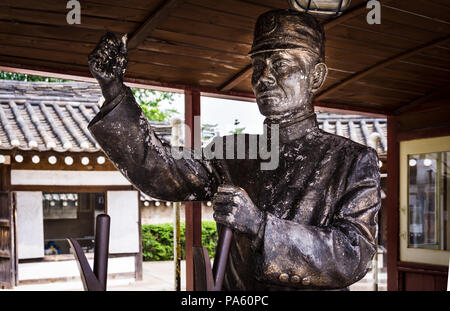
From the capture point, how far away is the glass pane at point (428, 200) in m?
5.72

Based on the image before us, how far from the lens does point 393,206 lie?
6.17 m

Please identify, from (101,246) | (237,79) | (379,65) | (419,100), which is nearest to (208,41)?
(237,79)

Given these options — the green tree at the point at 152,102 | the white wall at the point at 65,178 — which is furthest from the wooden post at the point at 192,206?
the green tree at the point at 152,102

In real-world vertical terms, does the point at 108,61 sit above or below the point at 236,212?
above

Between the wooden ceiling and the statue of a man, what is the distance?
1.18 m

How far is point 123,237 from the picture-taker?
34.0 feet

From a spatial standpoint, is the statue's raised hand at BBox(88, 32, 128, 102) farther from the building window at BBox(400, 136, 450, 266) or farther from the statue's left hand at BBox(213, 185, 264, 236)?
the building window at BBox(400, 136, 450, 266)

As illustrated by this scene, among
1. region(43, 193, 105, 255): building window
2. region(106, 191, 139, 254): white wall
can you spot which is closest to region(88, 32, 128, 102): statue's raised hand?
region(106, 191, 139, 254): white wall

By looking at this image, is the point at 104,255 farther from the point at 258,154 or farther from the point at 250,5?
the point at 250,5

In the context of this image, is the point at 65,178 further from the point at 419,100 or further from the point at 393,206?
the point at 419,100

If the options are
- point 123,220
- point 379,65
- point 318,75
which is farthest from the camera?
point 123,220

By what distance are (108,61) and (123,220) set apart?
9089mm

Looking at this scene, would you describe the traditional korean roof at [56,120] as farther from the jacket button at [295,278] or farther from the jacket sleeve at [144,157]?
the jacket button at [295,278]

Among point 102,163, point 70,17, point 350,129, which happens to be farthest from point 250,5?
point 350,129
